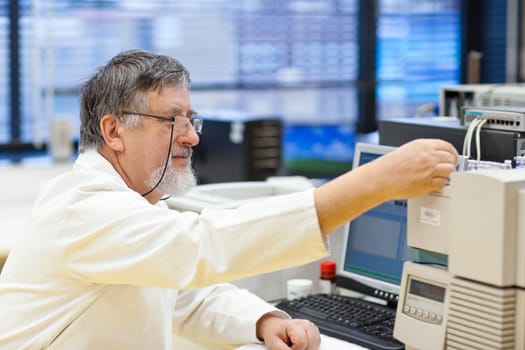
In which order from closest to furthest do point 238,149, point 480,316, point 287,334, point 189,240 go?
point 480,316, point 189,240, point 287,334, point 238,149

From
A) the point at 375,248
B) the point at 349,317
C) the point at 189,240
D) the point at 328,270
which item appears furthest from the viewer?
the point at 328,270

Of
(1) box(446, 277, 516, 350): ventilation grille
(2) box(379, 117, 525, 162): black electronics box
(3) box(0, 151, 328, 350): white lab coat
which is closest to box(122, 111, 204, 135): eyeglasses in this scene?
(3) box(0, 151, 328, 350): white lab coat

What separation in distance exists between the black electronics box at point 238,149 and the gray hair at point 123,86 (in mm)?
1719

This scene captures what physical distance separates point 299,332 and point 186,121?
1.54 feet

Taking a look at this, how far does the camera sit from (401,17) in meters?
5.37

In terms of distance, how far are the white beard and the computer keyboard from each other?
0.46 metres

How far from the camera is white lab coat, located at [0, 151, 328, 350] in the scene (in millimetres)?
1372

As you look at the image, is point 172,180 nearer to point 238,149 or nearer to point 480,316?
point 480,316

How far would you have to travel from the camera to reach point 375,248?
207 centimetres

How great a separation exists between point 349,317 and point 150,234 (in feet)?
2.28

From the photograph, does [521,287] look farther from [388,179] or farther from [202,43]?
[202,43]

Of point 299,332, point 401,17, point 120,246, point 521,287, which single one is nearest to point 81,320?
point 120,246

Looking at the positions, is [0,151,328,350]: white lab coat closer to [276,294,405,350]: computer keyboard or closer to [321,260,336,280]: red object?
[276,294,405,350]: computer keyboard

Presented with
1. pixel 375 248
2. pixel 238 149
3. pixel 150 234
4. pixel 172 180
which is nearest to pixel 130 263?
pixel 150 234
